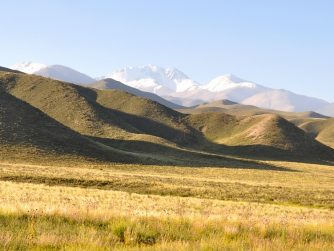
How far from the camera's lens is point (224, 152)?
176 m

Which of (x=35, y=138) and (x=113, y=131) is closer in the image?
(x=35, y=138)

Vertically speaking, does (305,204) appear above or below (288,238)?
below

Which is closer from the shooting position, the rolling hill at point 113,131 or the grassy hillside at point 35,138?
the grassy hillside at point 35,138

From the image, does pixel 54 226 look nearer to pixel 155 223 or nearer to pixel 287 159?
pixel 155 223

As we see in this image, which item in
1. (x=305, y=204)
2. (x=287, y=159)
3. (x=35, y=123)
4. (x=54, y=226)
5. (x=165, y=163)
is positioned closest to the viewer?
(x=54, y=226)

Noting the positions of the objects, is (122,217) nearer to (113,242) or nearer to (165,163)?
(113,242)

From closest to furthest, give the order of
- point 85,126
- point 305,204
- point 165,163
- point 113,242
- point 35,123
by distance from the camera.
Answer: point 113,242
point 305,204
point 165,163
point 35,123
point 85,126

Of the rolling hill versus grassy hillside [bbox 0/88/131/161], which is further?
the rolling hill

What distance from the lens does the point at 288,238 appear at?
13.9 meters

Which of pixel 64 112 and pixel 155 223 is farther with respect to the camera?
pixel 64 112

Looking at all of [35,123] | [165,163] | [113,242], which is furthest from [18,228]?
[35,123]

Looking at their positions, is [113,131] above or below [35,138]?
above

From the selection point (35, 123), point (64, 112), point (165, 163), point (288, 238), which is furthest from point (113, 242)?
point (64, 112)

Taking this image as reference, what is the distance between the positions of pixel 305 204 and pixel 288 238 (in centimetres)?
3535
